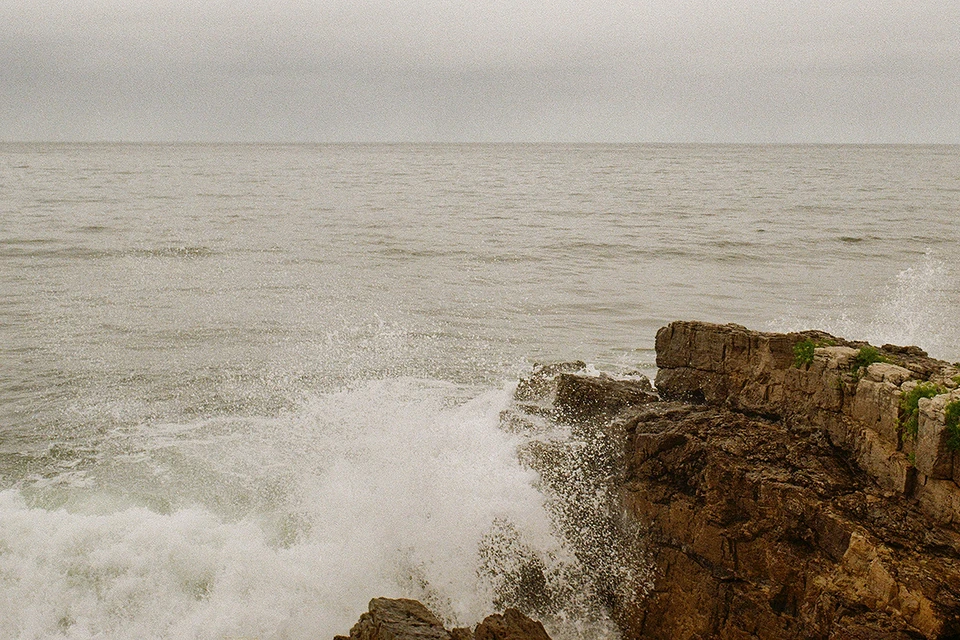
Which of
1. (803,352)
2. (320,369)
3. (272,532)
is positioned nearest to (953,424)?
(803,352)

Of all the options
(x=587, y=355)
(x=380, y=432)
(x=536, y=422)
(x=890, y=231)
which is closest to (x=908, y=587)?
(x=536, y=422)

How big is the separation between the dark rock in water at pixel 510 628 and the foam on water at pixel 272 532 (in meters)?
1.33

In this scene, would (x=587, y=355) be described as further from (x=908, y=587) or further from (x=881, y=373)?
(x=908, y=587)

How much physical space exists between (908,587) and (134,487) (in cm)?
853

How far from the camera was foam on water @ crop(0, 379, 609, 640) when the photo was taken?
763 cm

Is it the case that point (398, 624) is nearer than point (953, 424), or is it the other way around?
point (953, 424)

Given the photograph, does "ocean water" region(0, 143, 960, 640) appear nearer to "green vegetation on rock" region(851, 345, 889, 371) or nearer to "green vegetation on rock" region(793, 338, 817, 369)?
"green vegetation on rock" region(793, 338, 817, 369)

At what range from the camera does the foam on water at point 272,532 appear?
7.63m

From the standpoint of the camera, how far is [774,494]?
6281 mm

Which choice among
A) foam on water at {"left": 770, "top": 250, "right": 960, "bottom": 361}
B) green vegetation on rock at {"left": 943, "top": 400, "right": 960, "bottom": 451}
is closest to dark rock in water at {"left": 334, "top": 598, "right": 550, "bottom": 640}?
green vegetation on rock at {"left": 943, "top": 400, "right": 960, "bottom": 451}

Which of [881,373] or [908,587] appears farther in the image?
[881,373]

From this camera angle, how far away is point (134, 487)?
993cm

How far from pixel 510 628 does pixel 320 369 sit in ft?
28.5

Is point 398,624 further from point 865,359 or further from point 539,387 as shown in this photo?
point 539,387
